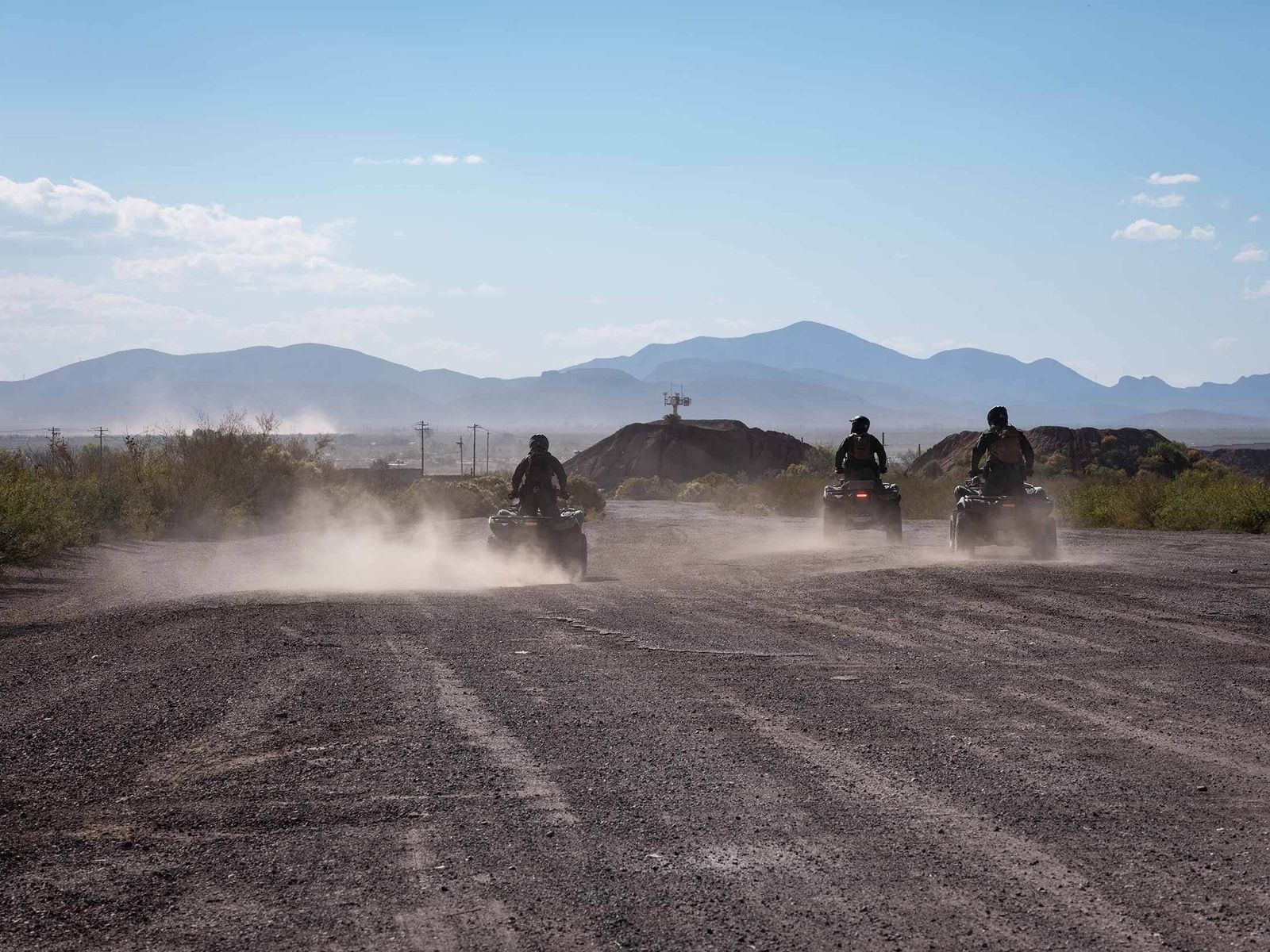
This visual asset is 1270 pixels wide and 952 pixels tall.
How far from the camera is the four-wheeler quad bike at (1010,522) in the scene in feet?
65.4

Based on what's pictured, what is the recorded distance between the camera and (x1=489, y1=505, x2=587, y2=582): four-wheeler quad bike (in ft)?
62.2

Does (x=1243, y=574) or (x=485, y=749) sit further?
(x=1243, y=574)

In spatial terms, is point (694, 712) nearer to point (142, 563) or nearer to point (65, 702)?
point (65, 702)

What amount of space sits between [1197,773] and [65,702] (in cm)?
744

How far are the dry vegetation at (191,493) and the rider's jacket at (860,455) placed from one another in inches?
332

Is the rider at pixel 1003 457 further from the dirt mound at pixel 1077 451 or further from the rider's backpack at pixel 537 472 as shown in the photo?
the dirt mound at pixel 1077 451

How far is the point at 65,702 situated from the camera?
8.98 m

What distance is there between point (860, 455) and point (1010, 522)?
13.4 ft

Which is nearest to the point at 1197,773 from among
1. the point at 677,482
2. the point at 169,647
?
the point at 169,647

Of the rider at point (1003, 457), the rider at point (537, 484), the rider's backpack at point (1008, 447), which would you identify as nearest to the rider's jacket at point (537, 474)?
the rider at point (537, 484)

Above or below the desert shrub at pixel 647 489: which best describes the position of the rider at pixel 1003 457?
above

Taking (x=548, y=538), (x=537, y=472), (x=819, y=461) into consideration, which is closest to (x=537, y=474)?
(x=537, y=472)

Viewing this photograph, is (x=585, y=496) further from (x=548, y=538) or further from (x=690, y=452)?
(x=690, y=452)

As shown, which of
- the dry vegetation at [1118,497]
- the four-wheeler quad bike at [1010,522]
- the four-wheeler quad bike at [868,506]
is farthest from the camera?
the dry vegetation at [1118,497]
